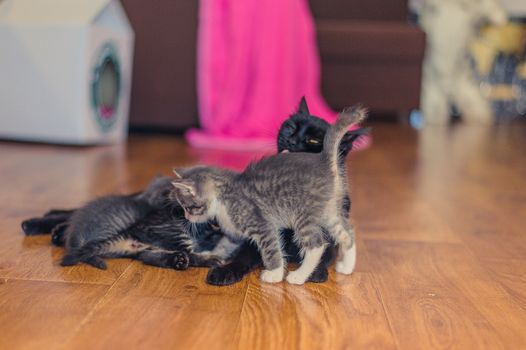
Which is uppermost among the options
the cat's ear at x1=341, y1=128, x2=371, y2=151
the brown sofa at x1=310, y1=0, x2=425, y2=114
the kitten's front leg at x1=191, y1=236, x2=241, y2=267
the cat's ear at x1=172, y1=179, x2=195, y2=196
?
the brown sofa at x1=310, y1=0, x2=425, y2=114

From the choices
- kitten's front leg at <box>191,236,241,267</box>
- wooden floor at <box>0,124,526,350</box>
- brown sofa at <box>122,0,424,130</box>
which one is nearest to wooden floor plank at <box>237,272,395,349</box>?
wooden floor at <box>0,124,526,350</box>

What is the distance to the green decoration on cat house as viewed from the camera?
325 centimetres

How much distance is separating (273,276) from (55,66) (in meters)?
2.31

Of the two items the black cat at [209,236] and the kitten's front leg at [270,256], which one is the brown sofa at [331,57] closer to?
the black cat at [209,236]

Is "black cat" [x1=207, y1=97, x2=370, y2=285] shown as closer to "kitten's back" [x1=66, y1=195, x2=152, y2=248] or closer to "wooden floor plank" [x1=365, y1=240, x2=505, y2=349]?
"wooden floor plank" [x1=365, y1=240, x2=505, y2=349]

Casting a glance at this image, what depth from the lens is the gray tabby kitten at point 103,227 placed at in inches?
57.4

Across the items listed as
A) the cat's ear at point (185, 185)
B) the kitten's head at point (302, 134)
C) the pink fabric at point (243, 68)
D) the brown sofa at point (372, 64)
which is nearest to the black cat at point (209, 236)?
the kitten's head at point (302, 134)

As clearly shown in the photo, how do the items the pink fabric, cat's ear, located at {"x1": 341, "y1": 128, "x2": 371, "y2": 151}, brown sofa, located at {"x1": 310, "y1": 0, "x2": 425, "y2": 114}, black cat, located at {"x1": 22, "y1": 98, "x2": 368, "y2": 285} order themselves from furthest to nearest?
brown sofa, located at {"x1": 310, "y1": 0, "x2": 425, "y2": 114} < the pink fabric < cat's ear, located at {"x1": 341, "y1": 128, "x2": 371, "y2": 151} < black cat, located at {"x1": 22, "y1": 98, "x2": 368, "y2": 285}

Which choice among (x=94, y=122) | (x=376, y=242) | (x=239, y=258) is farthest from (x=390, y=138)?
(x=239, y=258)

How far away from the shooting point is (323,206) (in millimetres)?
1345

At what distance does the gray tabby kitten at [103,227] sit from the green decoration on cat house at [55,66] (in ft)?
6.01

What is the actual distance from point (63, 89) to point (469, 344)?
2681 mm

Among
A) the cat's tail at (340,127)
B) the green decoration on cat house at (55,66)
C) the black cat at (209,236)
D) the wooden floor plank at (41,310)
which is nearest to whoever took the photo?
the wooden floor plank at (41,310)

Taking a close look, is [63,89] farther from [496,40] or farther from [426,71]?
[496,40]
